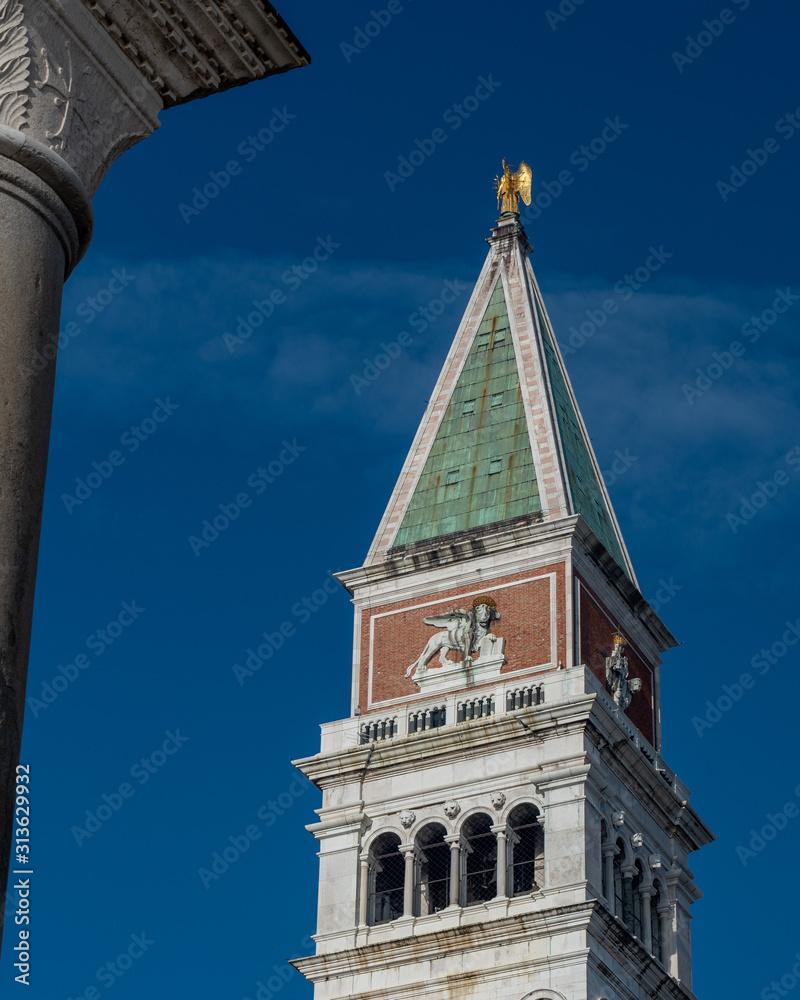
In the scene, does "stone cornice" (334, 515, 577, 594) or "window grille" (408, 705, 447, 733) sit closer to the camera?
"window grille" (408, 705, 447, 733)

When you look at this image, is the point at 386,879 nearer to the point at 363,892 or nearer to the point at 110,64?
the point at 363,892

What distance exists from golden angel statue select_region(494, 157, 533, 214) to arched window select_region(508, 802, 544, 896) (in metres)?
22.5

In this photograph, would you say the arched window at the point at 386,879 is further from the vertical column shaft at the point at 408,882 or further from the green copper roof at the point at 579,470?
the green copper roof at the point at 579,470

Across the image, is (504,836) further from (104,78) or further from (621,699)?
(104,78)

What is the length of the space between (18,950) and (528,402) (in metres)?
33.6

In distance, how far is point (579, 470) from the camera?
54000mm

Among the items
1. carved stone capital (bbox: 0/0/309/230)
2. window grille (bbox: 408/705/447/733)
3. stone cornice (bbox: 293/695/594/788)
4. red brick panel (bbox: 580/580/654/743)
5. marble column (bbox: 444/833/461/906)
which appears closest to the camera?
carved stone capital (bbox: 0/0/309/230)

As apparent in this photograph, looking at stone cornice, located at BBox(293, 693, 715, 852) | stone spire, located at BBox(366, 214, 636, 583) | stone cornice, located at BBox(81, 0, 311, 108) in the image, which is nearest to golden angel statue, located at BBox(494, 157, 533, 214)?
stone spire, located at BBox(366, 214, 636, 583)

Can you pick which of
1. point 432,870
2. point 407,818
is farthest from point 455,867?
point 407,818

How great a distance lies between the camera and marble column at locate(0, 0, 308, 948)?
27.7 feet

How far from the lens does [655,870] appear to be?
48656 mm

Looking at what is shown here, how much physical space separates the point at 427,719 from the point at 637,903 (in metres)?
6.83

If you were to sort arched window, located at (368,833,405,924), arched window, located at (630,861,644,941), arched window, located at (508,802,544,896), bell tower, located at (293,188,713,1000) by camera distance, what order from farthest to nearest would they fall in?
1. arched window, located at (630,861,644,941)
2. arched window, located at (368,833,405,924)
3. arched window, located at (508,802,544,896)
4. bell tower, located at (293,188,713,1000)

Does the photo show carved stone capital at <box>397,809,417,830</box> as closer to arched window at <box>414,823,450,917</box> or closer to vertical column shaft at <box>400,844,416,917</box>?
arched window at <box>414,823,450,917</box>
